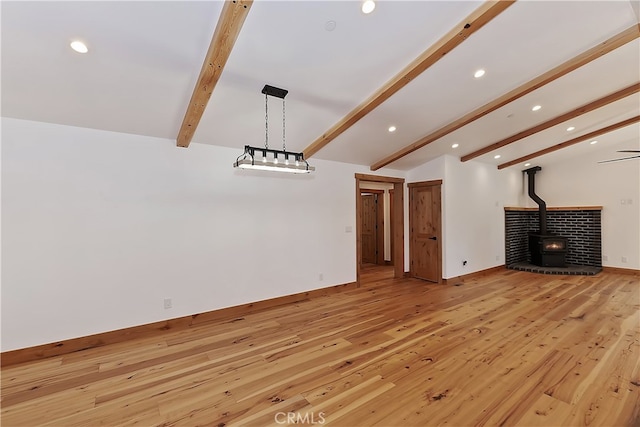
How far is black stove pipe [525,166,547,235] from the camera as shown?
7235 millimetres

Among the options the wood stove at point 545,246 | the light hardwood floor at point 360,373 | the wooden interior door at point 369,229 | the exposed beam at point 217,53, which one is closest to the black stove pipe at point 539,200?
the wood stove at point 545,246

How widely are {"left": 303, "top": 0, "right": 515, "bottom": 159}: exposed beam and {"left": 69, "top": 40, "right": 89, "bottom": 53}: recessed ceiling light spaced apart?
2.65m

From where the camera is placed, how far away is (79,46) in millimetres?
2152

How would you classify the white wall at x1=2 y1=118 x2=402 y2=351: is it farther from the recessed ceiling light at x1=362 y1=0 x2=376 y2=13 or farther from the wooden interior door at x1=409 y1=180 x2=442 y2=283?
the wooden interior door at x1=409 y1=180 x2=442 y2=283

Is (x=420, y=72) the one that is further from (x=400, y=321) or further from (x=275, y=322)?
(x=275, y=322)

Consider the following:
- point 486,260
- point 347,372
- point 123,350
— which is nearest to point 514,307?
point 486,260

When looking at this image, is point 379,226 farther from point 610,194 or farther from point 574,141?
point 610,194

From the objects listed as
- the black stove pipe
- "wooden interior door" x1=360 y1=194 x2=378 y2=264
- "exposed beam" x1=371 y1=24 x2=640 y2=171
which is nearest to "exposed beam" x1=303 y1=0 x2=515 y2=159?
"exposed beam" x1=371 y1=24 x2=640 y2=171

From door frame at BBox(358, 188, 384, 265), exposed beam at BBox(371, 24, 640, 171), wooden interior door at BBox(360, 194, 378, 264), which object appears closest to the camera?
exposed beam at BBox(371, 24, 640, 171)

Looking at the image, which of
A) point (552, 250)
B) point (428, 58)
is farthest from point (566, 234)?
point (428, 58)

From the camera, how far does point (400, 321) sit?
12.1 feet

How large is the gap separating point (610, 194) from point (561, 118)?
3.74 meters

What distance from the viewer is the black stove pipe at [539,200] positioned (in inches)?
285

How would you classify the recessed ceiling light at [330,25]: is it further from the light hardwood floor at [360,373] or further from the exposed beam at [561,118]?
the exposed beam at [561,118]
